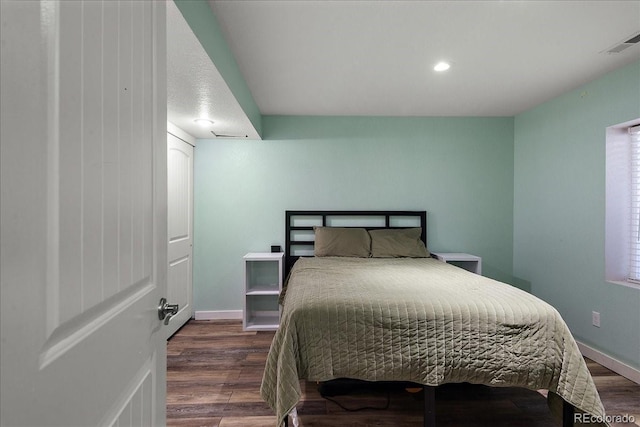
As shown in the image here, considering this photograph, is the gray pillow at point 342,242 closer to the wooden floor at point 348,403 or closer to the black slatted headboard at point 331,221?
the black slatted headboard at point 331,221

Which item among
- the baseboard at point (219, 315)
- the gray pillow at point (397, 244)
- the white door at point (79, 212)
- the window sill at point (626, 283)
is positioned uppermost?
the white door at point (79, 212)

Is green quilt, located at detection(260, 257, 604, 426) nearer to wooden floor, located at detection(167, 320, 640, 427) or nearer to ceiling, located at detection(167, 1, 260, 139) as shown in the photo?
wooden floor, located at detection(167, 320, 640, 427)

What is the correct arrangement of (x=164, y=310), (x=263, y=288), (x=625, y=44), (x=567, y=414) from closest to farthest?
1. (x=164, y=310)
2. (x=567, y=414)
3. (x=625, y=44)
4. (x=263, y=288)

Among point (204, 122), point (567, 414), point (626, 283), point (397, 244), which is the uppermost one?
point (204, 122)

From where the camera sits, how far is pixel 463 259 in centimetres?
320

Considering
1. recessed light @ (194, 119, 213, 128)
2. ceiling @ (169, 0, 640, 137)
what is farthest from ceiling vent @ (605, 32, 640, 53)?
recessed light @ (194, 119, 213, 128)

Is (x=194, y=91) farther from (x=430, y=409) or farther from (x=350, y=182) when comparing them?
(x=430, y=409)

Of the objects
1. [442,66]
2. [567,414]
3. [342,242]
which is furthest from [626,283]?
[342,242]

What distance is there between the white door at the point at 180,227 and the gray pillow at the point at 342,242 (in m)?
1.42

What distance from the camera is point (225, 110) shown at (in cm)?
251

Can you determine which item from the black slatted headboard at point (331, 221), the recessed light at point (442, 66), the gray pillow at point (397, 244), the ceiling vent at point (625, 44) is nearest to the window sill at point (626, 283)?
the gray pillow at point (397, 244)

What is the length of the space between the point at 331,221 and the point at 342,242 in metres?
0.39

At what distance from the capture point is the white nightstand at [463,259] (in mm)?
3213

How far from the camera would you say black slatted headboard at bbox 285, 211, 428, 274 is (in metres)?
3.53
